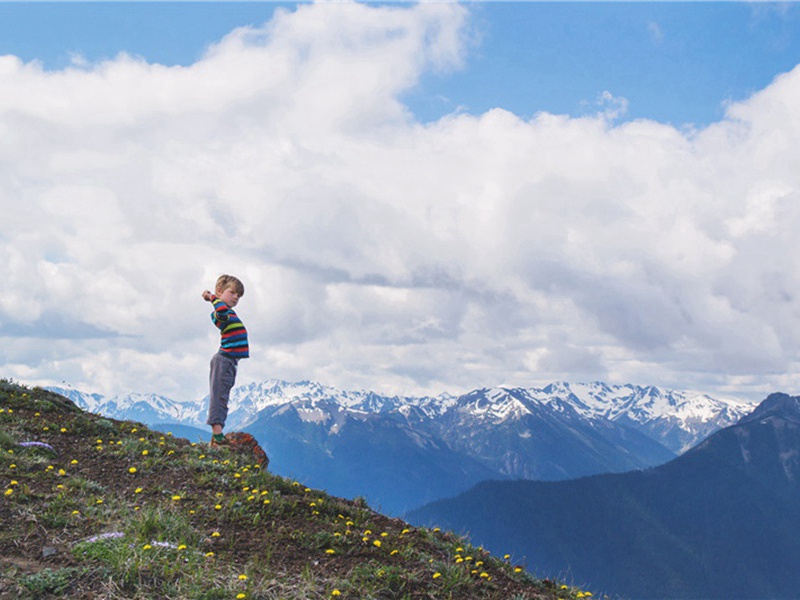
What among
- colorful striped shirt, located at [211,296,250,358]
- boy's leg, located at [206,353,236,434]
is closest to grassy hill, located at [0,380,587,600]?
boy's leg, located at [206,353,236,434]

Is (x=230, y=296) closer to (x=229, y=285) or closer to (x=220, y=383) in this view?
(x=229, y=285)

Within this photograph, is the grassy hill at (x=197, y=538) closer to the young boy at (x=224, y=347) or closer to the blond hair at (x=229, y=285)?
the young boy at (x=224, y=347)

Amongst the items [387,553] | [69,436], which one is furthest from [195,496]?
[69,436]

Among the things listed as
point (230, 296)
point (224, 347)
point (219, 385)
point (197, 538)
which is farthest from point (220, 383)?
point (197, 538)

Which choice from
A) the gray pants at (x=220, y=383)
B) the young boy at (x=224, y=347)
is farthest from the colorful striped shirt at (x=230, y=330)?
the gray pants at (x=220, y=383)

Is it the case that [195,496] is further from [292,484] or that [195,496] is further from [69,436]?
[69,436]

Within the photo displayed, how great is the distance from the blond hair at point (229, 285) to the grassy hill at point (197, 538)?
429 cm

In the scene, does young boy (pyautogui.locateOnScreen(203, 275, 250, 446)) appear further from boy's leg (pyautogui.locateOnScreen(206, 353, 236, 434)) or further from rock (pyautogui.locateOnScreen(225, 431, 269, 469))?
rock (pyautogui.locateOnScreen(225, 431, 269, 469))

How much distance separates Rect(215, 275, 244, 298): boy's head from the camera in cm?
1812

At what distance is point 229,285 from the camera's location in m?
18.1

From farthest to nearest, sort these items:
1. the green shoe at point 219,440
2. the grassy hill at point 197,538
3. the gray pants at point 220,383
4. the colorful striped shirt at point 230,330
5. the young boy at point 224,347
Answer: the green shoe at point 219,440 < the gray pants at point 220,383 < the young boy at point 224,347 < the colorful striped shirt at point 230,330 < the grassy hill at point 197,538

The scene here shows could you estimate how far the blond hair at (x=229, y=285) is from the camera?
714 inches

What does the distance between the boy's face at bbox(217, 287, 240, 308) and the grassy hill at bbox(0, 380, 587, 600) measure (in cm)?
395

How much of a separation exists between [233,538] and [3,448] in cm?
739
